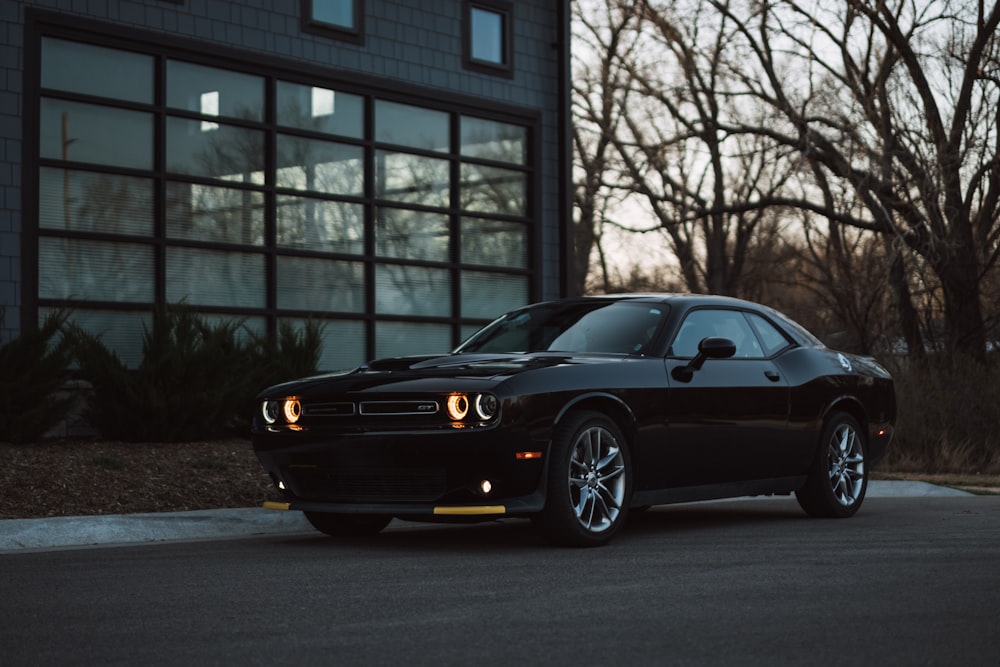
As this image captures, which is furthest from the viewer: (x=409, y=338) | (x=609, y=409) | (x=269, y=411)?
(x=409, y=338)

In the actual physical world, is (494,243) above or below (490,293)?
above

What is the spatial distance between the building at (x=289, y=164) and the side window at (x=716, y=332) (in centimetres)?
686

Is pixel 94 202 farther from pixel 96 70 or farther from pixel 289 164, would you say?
pixel 289 164

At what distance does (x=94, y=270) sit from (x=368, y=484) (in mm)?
7410

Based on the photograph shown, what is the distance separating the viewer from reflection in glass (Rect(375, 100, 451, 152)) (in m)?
17.7

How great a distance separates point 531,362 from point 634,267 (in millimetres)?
34256

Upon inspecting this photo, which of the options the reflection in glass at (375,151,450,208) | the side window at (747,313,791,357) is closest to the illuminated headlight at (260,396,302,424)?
the side window at (747,313,791,357)

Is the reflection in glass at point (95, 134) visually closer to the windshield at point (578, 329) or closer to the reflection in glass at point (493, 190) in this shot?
the reflection in glass at point (493, 190)

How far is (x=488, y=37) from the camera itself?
19.1 m

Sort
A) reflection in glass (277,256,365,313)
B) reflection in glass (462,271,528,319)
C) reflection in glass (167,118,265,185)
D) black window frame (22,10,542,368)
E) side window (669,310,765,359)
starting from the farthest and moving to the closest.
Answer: reflection in glass (462,271,528,319) → reflection in glass (277,256,365,313) → reflection in glass (167,118,265,185) → black window frame (22,10,542,368) → side window (669,310,765,359)

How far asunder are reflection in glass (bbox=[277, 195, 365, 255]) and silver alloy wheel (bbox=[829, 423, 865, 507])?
787 centimetres

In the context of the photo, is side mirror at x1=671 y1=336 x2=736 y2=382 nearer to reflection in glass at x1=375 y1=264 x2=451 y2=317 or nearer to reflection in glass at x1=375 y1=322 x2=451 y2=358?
reflection in glass at x1=375 y1=322 x2=451 y2=358

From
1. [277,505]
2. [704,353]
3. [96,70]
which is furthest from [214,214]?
[704,353]

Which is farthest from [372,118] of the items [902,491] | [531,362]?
[531,362]
